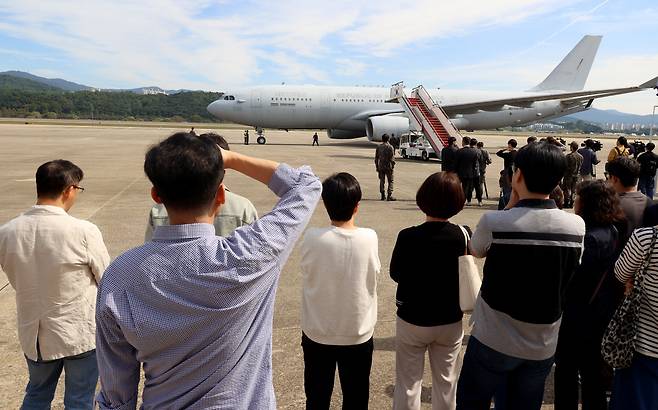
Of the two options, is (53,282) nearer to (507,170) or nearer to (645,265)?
(645,265)

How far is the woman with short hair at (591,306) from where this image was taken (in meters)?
3.19

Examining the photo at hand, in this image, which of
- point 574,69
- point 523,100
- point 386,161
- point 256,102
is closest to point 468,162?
point 386,161

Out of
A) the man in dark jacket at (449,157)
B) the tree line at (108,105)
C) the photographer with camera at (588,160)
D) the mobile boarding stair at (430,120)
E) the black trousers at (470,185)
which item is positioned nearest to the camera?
the black trousers at (470,185)

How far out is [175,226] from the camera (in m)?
1.47

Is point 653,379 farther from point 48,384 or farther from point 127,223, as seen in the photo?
point 127,223

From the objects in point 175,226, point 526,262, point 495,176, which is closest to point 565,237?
point 526,262

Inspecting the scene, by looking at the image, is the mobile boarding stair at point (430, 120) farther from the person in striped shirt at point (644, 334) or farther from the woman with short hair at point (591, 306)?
the person in striped shirt at point (644, 334)

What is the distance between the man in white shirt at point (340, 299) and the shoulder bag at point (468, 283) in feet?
1.76

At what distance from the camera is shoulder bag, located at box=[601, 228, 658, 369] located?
2742 mm

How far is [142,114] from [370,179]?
117 metres

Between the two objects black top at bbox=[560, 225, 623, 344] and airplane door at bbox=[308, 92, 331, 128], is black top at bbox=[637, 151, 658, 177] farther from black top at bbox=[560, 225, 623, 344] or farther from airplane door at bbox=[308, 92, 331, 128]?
airplane door at bbox=[308, 92, 331, 128]

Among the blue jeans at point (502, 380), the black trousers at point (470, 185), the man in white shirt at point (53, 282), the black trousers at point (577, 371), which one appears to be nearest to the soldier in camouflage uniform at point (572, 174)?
the black trousers at point (470, 185)

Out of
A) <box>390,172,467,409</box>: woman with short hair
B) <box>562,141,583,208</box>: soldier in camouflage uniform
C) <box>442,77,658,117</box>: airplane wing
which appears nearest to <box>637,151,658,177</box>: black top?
<box>562,141,583,208</box>: soldier in camouflage uniform

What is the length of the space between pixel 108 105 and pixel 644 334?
135 m
